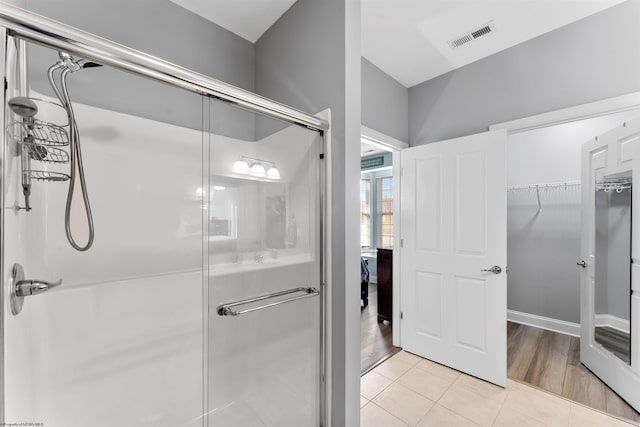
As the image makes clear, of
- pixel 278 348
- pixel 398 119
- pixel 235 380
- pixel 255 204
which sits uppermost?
pixel 398 119

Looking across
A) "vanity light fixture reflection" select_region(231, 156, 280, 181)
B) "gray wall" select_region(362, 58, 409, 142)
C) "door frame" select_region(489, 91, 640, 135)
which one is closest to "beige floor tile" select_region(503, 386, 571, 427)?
"door frame" select_region(489, 91, 640, 135)

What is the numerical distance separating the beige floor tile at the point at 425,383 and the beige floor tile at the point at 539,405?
0.41 m

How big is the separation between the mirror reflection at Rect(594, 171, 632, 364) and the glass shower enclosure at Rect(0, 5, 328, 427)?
85.0 inches

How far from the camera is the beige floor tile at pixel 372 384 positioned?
2000 millimetres

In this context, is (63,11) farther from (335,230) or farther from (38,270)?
(335,230)

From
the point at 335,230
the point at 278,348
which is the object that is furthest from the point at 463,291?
the point at 278,348

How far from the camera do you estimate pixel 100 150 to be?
4.23ft

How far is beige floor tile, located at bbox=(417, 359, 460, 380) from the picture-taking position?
7.21 feet

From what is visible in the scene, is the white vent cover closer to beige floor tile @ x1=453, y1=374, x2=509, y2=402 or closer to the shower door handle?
beige floor tile @ x1=453, y1=374, x2=509, y2=402

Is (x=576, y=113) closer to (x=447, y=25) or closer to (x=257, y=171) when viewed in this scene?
(x=447, y=25)

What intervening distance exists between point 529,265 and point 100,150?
419cm

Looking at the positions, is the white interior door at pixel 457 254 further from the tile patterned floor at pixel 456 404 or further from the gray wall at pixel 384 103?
the gray wall at pixel 384 103

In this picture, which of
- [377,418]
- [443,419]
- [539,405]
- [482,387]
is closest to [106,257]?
[377,418]

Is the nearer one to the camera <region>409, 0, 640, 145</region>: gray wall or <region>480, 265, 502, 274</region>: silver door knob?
<region>409, 0, 640, 145</region>: gray wall
